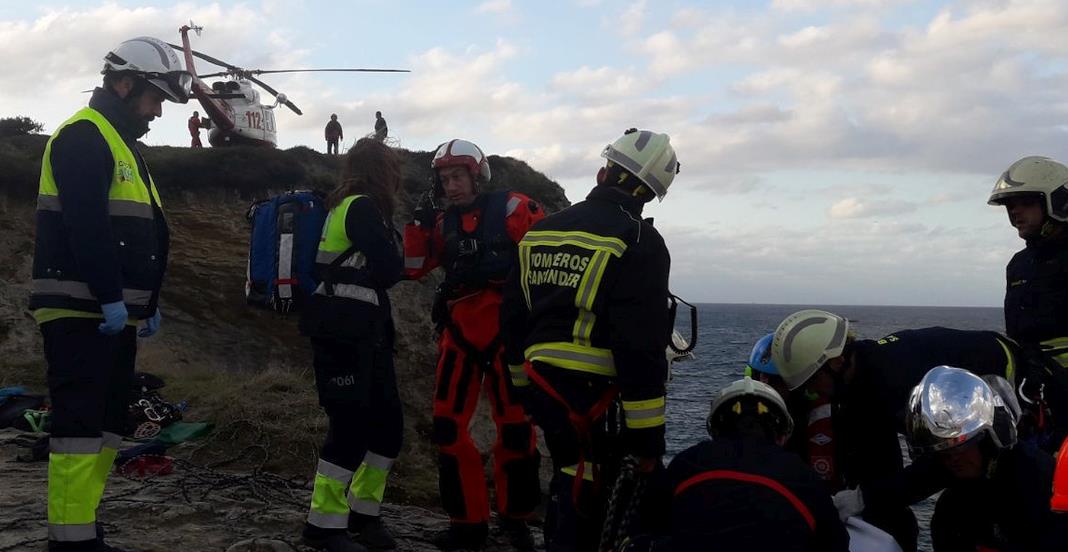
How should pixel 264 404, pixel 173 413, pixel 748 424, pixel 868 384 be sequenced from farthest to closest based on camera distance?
pixel 264 404
pixel 173 413
pixel 868 384
pixel 748 424

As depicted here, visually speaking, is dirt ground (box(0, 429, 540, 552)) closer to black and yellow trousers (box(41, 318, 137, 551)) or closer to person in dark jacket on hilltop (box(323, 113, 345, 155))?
black and yellow trousers (box(41, 318, 137, 551))

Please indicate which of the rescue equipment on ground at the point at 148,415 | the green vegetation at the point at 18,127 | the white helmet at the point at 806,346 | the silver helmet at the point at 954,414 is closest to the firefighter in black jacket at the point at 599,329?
the white helmet at the point at 806,346

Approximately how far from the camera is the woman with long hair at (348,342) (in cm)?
475

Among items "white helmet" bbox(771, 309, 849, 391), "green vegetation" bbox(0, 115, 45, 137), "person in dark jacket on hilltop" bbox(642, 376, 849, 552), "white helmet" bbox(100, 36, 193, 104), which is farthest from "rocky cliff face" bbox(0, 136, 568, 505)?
"person in dark jacket on hilltop" bbox(642, 376, 849, 552)

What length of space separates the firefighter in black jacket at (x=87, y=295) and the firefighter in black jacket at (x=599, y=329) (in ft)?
6.51

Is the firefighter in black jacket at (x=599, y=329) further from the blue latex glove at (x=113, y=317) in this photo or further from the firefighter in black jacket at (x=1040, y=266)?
the firefighter in black jacket at (x=1040, y=266)

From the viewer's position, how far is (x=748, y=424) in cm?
334

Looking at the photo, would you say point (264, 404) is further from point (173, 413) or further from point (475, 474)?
point (475, 474)

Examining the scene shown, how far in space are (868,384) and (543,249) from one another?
5.62ft

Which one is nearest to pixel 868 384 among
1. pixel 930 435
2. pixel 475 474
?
pixel 930 435

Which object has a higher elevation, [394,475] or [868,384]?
[868,384]

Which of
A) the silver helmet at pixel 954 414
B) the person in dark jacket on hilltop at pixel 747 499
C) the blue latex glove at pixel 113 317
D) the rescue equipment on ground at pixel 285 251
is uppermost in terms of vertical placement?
the rescue equipment on ground at pixel 285 251

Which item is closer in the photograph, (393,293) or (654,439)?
(654,439)

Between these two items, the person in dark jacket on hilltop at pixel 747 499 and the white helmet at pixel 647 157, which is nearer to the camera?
the person in dark jacket on hilltop at pixel 747 499
